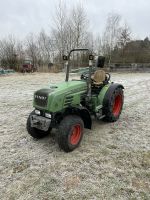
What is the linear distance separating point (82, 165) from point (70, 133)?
566mm

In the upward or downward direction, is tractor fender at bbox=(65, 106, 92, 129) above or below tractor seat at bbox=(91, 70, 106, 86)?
below

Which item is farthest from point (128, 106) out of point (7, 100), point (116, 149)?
point (7, 100)

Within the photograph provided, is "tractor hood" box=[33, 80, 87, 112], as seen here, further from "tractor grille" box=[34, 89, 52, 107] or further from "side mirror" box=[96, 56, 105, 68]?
"side mirror" box=[96, 56, 105, 68]

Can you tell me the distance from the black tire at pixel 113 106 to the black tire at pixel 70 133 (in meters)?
1.09

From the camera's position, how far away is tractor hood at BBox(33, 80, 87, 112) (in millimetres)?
3682

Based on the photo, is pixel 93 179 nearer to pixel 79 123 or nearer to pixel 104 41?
pixel 79 123

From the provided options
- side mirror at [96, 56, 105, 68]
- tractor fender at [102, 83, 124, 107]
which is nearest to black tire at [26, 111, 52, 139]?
tractor fender at [102, 83, 124, 107]

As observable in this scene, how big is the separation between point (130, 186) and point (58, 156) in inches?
51.1

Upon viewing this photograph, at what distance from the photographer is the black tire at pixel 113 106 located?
4723 millimetres

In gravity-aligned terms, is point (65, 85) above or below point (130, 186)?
above

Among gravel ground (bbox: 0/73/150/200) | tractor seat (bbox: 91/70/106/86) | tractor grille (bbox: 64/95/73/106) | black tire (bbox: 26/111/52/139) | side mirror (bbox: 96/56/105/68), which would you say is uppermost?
side mirror (bbox: 96/56/105/68)

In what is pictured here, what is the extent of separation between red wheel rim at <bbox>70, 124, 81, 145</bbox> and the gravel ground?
16cm

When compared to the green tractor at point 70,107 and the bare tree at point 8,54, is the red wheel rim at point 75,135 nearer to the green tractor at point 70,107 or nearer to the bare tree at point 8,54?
the green tractor at point 70,107

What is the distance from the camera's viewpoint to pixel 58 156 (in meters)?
3.62
